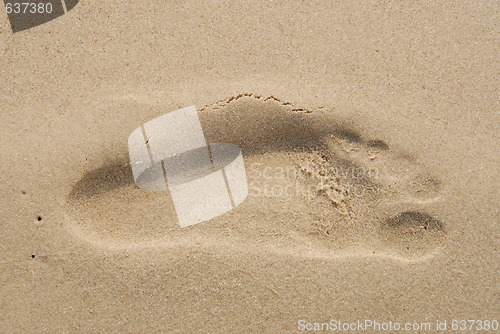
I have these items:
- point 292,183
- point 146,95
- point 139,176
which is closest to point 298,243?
point 292,183

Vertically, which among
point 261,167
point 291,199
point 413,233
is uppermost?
point 261,167

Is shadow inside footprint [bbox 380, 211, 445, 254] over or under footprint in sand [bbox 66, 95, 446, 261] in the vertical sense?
under

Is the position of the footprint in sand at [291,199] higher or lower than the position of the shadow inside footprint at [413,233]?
higher

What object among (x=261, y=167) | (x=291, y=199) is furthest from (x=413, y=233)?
(x=261, y=167)

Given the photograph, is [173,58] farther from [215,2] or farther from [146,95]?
[215,2]

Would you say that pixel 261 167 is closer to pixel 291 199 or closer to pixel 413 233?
pixel 291 199
